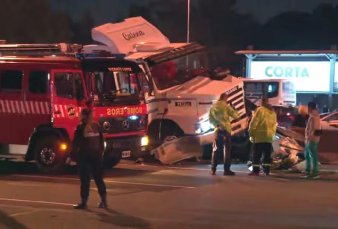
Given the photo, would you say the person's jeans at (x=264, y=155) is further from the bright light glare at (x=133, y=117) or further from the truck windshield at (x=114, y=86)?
the truck windshield at (x=114, y=86)

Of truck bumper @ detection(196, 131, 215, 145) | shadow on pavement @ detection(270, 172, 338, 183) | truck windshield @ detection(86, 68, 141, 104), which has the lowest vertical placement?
shadow on pavement @ detection(270, 172, 338, 183)

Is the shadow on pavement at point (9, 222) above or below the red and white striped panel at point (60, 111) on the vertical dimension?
below

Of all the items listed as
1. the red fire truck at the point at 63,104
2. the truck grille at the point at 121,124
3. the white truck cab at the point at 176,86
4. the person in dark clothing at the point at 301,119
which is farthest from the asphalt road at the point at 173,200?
the person in dark clothing at the point at 301,119

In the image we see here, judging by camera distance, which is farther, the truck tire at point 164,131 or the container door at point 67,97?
the truck tire at point 164,131

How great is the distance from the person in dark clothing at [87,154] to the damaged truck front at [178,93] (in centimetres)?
633

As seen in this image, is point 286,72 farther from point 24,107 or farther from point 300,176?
point 24,107

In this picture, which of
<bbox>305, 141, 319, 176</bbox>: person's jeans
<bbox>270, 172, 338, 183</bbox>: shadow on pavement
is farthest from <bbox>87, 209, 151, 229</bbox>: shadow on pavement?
<bbox>305, 141, 319, 176</bbox>: person's jeans

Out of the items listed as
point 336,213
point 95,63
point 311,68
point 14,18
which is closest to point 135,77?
point 95,63

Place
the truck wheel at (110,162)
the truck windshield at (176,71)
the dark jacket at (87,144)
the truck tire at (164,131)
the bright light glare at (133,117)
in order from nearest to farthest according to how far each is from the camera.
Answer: the dark jacket at (87,144) → the bright light glare at (133,117) → the truck wheel at (110,162) → the truck tire at (164,131) → the truck windshield at (176,71)

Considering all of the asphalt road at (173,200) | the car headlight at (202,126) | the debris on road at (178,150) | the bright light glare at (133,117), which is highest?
the bright light glare at (133,117)

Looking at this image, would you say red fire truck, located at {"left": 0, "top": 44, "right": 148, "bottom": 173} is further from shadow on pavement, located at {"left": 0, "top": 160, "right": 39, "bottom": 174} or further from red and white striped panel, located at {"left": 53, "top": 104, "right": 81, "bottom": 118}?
shadow on pavement, located at {"left": 0, "top": 160, "right": 39, "bottom": 174}

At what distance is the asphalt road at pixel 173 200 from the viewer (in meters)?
9.52

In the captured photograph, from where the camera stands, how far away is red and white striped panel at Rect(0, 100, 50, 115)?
579 inches

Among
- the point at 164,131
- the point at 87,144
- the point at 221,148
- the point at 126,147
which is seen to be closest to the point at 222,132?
the point at 221,148
